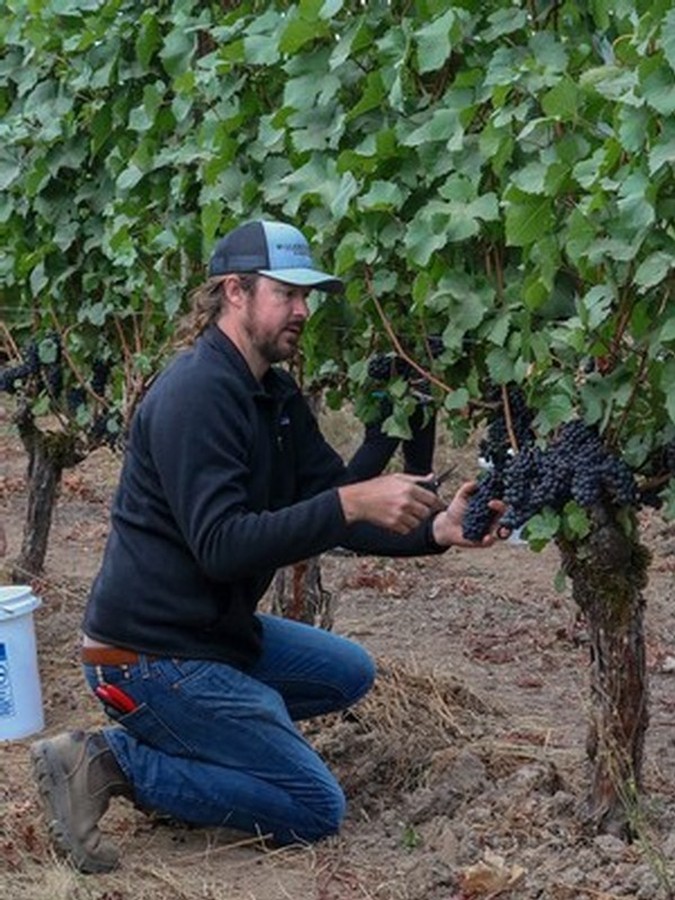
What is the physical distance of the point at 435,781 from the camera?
5.42 m

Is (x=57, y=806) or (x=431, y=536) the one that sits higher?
(x=431, y=536)

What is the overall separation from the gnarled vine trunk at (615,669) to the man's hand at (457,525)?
19 cm

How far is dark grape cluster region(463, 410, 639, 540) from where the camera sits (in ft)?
14.2

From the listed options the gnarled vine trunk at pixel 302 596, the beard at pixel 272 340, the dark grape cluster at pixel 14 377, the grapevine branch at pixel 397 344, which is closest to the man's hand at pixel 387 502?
the grapevine branch at pixel 397 344

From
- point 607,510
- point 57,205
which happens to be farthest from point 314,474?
point 57,205

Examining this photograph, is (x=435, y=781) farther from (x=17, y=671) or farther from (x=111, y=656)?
(x=17, y=671)

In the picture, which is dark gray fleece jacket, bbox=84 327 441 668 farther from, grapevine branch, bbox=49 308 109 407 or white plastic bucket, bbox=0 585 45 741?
grapevine branch, bbox=49 308 109 407

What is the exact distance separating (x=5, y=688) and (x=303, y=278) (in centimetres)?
205

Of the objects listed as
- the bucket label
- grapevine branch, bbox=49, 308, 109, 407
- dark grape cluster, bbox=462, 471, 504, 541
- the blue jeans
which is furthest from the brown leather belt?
grapevine branch, bbox=49, 308, 109, 407

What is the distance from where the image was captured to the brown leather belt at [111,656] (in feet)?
16.4

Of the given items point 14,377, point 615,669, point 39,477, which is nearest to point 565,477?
point 615,669

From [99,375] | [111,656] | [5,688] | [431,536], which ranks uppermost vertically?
[431,536]

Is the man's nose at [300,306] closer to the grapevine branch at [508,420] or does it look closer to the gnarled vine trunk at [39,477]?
the grapevine branch at [508,420]

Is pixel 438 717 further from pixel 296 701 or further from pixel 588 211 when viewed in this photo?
pixel 588 211
